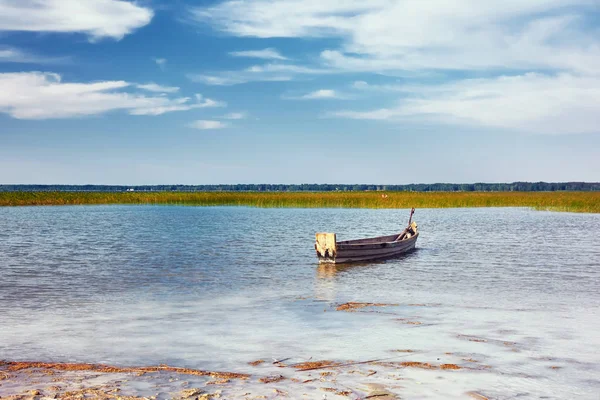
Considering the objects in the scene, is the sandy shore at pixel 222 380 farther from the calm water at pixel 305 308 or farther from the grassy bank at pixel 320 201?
the grassy bank at pixel 320 201

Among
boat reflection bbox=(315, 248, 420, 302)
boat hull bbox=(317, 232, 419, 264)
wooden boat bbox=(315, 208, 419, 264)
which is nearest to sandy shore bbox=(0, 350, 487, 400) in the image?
boat reflection bbox=(315, 248, 420, 302)

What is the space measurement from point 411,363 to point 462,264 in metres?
14.3

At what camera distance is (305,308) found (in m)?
13.7

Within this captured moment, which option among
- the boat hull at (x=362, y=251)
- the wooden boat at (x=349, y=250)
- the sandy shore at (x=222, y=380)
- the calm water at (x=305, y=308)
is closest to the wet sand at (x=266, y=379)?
the sandy shore at (x=222, y=380)

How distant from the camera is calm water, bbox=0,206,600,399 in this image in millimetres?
9211

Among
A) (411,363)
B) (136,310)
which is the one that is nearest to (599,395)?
(411,363)

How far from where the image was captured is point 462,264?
882 inches

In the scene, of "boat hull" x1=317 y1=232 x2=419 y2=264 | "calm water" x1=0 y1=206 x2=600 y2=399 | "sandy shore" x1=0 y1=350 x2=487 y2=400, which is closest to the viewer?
"sandy shore" x1=0 y1=350 x2=487 y2=400

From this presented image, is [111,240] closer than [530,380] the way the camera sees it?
No

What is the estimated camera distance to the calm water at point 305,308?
921cm

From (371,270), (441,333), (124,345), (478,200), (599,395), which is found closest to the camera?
(599,395)

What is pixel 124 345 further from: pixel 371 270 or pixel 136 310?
pixel 371 270

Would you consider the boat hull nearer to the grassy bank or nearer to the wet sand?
the wet sand

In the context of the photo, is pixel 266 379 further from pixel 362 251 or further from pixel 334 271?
pixel 362 251
